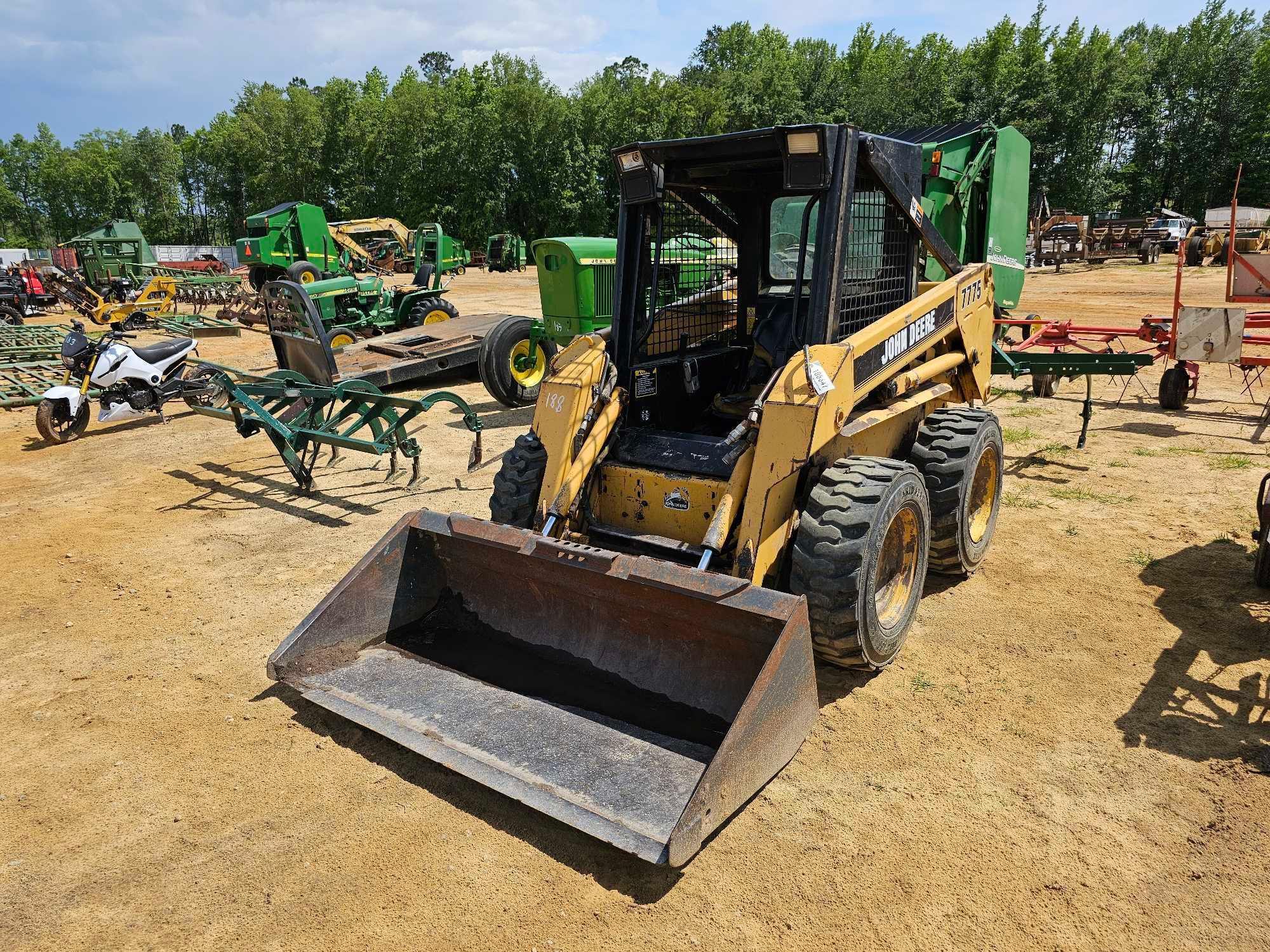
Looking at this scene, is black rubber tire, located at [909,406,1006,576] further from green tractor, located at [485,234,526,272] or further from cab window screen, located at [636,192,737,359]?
green tractor, located at [485,234,526,272]

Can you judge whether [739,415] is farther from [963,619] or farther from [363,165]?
[363,165]

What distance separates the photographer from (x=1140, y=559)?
535 cm

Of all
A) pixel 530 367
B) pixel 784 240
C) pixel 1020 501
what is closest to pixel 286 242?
pixel 530 367

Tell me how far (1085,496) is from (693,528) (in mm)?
4057

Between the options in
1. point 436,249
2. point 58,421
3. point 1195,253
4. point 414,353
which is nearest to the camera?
point 58,421

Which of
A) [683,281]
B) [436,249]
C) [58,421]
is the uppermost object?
[436,249]

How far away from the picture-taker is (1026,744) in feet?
11.6

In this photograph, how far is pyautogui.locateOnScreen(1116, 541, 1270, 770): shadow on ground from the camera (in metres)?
3.51

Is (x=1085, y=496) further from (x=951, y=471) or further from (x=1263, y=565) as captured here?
(x=951, y=471)

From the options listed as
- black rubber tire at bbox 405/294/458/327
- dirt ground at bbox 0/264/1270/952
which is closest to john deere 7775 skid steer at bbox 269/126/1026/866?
dirt ground at bbox 0/264/1270/952

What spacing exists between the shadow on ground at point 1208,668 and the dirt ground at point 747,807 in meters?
0.02

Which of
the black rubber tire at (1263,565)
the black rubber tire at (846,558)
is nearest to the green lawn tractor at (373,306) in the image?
the black rubber tire at (846,558)

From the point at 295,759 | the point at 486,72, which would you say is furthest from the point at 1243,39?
the point at 295,759

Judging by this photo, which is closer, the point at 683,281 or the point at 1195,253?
the point at 683,281
